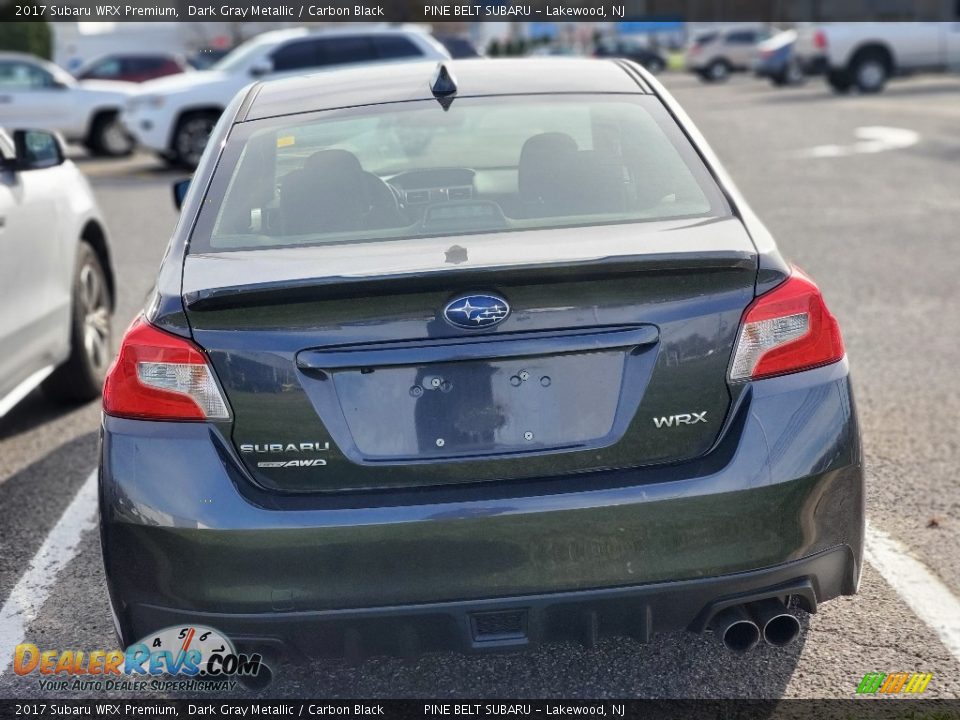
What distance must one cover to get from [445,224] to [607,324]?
0.69 metres

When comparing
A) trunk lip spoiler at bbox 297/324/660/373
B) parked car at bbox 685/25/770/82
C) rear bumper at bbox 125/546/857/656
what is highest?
trunk lip spoiler at bbox 297/324/660/373

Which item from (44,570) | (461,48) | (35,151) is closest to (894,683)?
(44,570)

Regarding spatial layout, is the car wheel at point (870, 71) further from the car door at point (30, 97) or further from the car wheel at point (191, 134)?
the car door at point (30, 97)

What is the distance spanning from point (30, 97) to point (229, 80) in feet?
15.1

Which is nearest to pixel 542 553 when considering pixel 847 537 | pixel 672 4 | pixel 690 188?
pixel 847 537

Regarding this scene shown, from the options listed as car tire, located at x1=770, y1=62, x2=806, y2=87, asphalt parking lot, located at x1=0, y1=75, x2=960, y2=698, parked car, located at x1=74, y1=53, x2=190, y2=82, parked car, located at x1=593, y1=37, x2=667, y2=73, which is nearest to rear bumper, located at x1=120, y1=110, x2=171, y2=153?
asphalt parking lot, located at x1=0, y1=75, x2=960, y2=698

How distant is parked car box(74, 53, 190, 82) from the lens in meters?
29.5

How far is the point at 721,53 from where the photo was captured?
45.3 metres

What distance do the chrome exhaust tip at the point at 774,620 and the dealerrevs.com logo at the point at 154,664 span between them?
1.17m

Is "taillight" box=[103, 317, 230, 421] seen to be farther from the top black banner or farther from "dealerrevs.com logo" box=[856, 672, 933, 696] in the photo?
the top black banner

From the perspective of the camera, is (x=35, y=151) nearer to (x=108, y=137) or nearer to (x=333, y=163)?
(x=333, y=163)

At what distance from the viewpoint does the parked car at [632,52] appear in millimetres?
50547

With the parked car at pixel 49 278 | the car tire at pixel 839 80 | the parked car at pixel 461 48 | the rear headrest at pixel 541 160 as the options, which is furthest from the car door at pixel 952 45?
the rear headrest at pixel 541 160

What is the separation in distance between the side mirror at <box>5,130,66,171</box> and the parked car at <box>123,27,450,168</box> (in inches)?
480
